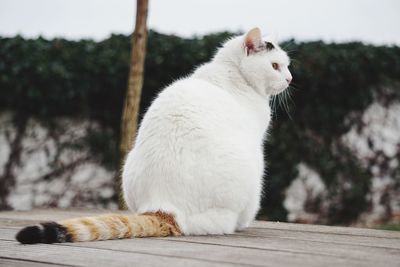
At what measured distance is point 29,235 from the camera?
2.00 meters

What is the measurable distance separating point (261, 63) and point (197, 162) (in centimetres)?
95

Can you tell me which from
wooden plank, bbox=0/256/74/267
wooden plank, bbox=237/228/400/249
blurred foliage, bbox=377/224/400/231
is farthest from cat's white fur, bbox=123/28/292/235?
blurred foliage, bbox=377/224/400/231

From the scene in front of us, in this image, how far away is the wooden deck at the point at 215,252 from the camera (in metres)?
1.71

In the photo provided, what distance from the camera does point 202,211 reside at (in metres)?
2.43

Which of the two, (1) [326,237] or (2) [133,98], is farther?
(2) [133,98]

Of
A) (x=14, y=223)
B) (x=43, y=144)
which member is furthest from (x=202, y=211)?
(x=43, y=144)

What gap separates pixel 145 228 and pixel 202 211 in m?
0.29

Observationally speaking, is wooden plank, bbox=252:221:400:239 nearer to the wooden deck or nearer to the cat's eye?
the wooden deck

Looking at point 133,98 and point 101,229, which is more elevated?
point 133,98

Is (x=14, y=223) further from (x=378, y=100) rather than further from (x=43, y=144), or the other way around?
(x=378, y=100)

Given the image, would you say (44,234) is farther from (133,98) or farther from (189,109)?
(133,98)

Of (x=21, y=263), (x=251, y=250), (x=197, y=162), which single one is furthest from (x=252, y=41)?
(x=21, y=263)

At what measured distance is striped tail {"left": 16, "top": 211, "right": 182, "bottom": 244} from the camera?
201 cm

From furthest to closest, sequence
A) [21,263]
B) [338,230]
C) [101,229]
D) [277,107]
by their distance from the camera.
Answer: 1. [277,107]
2. [338,230]
3. [101,229]
4. [21,263]
